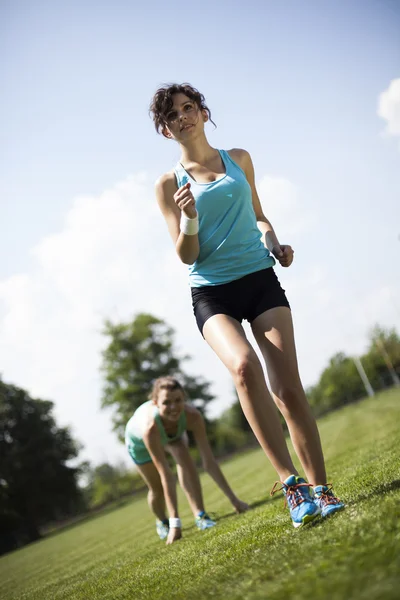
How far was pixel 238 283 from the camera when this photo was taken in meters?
3.61

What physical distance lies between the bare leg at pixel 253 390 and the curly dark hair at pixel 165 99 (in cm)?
141

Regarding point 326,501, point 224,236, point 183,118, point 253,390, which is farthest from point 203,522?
point 183,118

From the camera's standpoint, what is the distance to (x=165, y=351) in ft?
150

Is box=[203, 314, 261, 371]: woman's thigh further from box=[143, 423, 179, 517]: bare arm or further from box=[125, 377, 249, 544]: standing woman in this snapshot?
box=[143, 423, 179, 517]: bare arm

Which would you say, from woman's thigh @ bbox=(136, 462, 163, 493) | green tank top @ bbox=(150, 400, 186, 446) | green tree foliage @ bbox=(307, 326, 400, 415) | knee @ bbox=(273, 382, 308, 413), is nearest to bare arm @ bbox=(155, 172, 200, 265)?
knee @ bbox=(273, 382, 308, 413)

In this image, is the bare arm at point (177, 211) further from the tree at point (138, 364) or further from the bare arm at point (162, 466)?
the tree at point (138, 364)

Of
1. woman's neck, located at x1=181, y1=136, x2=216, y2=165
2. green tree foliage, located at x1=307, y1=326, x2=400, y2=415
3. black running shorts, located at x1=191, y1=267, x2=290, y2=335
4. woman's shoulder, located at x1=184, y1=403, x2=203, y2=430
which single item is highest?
woman's neck, located at x1=181, y1=136, x2=216, y2=165

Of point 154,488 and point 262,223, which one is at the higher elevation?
point 262,223

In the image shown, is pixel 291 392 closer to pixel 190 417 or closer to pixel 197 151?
pixel 197 151

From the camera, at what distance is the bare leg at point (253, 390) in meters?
3.29

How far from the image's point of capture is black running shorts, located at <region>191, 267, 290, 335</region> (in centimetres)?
359

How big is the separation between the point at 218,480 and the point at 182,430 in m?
0.86

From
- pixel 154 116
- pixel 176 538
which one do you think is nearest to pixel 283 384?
pixel 154 116

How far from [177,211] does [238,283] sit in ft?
2.04
